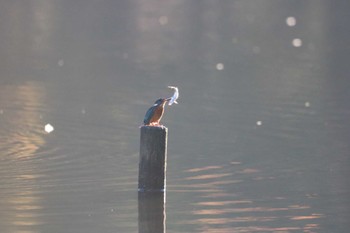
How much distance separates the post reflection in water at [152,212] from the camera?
372 inches

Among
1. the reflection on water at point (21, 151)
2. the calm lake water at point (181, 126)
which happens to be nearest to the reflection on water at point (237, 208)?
the calm lake water at point (181, 126)

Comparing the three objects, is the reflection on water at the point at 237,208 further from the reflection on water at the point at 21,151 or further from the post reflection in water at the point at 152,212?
the reflection on water at the point at 21,151

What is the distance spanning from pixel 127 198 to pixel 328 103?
792cm

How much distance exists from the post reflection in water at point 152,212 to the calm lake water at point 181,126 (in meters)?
0.03

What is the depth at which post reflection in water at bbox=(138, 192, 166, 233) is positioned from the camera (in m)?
9.45

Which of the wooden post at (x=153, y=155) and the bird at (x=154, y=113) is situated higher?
the bird at (x=154, y=113)

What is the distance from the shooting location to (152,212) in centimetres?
999

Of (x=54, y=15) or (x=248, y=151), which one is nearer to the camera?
(x=248, y=151)

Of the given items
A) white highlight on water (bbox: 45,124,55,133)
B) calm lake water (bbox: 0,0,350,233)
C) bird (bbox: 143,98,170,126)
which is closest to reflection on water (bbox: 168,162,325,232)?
calm lake water (bbox: 0,0,350,233)

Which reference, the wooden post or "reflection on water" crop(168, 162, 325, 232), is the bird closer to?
the wooden post

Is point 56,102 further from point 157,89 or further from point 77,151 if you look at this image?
point 77,151

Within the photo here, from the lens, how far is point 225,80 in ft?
68.1

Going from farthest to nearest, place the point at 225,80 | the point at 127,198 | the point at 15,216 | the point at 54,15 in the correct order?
the point at 54,15 < the point at 225,80 < the point at 127,198 < the point at 15,216

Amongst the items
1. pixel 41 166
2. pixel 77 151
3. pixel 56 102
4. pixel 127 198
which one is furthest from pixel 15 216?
pixel 56 102
